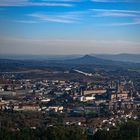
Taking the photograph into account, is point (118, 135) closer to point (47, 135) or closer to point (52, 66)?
point (47, 135)

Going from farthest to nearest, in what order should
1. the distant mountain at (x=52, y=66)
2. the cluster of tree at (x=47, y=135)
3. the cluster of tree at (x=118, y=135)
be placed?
the distant mountain at (x=52, y=66)
the cluster of tree at (x=118, y=135)
the cluster of tree at (x=47, y=135)

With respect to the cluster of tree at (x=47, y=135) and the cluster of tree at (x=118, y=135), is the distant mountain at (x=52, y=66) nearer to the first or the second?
the cluster of tree at (x=118, y=135)

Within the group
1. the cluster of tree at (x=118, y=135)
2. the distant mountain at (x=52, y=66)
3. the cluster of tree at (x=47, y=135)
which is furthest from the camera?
the distant mountain at (x=52, y=66)

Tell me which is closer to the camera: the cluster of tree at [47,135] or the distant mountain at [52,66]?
the cluster of tree at [47,135]

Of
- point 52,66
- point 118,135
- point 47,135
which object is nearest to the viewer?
point 47,135

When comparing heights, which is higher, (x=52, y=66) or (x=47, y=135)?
(x=52, y=66)

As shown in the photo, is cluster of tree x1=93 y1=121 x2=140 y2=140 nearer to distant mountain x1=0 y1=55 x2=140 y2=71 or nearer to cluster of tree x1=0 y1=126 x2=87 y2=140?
cluster of tree x1=0 y1=126 x2=87 y2=140

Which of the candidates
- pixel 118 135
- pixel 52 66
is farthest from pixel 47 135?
pixel 52 66

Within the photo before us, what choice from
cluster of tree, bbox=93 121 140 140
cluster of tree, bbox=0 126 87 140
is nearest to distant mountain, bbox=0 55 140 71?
cluster of tree, bbox=93 121 140 140

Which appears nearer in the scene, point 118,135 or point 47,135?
point 47,135

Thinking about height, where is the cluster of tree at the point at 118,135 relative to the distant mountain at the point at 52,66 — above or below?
below

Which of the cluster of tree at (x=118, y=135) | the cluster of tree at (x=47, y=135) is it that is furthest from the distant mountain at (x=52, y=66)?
the cluster of tree at (x=47, y=135)

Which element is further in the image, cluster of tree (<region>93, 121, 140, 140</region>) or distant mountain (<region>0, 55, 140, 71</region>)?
distant mountain (<region>0, 55, 140, 71</region>)
